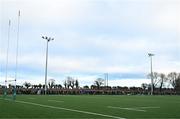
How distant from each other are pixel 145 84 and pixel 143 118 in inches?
4182

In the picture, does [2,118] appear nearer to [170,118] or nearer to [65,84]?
[170,118]

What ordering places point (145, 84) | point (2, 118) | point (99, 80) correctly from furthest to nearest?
point (99, 80), point (145, 84), point (2, 118)

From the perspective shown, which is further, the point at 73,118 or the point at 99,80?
the point at 99,80

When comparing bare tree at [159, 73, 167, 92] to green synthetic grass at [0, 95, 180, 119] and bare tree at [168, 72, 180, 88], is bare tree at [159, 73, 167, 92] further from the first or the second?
green synthetic grass at [0, 95, 180, 119]

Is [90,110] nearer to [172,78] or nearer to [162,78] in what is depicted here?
[162,78]

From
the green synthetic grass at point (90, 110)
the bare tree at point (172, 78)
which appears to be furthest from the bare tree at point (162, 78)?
the green synthetic grass at point (90, 110)

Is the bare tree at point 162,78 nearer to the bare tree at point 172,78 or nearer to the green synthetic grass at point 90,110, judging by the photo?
the bare tree at point 172,78

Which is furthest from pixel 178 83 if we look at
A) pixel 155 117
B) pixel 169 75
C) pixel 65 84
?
pixel 155 117

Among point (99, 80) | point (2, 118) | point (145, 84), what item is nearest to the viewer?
point (2, 118)

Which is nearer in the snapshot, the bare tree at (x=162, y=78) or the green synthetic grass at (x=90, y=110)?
the green synthetic grass at (x=90, y=110)

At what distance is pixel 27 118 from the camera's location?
11.0 metres

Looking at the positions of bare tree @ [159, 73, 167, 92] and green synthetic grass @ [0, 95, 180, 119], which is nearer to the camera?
green synthetic grass @ [0, 95, 180, 119]

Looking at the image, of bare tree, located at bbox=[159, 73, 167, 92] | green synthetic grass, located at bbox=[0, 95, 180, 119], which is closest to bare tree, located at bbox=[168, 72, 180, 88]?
bare tree, located at bbox=[159, 73, 167, 92]

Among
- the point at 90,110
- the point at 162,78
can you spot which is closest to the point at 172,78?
the point at 162,78
